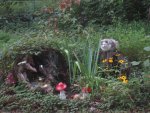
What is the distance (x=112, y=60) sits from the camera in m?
7.67

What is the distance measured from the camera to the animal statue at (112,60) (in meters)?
7.38

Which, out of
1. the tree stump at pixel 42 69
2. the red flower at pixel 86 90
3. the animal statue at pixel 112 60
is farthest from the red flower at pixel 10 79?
the animal statue at pixel 112 60

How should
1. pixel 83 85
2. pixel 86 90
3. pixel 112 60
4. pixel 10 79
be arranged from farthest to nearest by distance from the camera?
pixel 112 60
pixel 10 79
pixel 83 85
pixel 86 90

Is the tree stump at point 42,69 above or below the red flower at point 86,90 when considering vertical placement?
above

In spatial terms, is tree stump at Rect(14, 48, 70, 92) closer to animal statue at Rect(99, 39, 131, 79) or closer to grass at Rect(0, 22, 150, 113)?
grass at Rect(0, 22, 150, 113)

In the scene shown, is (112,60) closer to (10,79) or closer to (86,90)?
(86,90)

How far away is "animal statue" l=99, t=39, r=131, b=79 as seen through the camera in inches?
291

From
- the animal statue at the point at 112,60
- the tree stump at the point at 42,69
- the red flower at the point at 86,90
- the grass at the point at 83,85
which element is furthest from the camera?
the animal statue at the point at 112,60

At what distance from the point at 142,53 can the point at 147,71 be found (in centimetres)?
116

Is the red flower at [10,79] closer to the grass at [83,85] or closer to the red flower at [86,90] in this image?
the grass at [83,85]

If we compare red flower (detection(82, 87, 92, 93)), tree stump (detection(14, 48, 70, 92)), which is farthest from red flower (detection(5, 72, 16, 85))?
red flower (detection(82, 87, 92, 93))

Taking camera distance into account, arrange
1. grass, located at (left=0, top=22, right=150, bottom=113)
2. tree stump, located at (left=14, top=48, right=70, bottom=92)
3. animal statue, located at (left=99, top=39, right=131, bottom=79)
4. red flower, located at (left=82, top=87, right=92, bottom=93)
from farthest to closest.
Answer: animal statue, located at (left=99, top=39, right=131, bottom=79), tree stump, located at (left=14, top=48, right=70, bottom=92), red flower, located at (left=82, top=87, right=92, bottom=93), grass, located at (left=0, top=22, right=150, bottom=113)

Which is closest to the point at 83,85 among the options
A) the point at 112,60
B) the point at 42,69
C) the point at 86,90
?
the point at 86,90

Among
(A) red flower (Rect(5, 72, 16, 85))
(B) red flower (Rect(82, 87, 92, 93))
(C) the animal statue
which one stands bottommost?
(B) red flower (Rect(82, 87, 92, 93))
